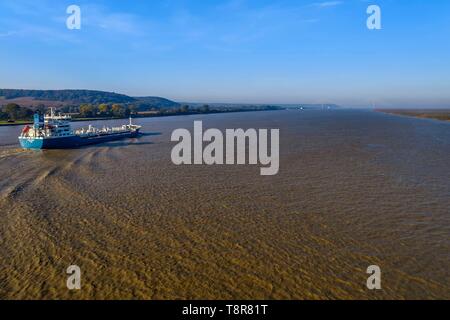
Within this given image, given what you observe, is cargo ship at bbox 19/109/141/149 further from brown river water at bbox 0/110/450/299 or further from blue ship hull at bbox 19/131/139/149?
brown river water at bbox 0/110/450/299

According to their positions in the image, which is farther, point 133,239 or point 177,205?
point 177,205

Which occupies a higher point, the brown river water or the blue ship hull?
the blue ship hull

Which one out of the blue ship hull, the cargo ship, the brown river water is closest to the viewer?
the brown river water

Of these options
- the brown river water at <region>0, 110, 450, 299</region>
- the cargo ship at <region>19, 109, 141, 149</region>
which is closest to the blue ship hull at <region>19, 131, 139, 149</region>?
the cargo ship at <region>19, 109, 141, 149</region>

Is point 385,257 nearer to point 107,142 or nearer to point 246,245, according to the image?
point 246,245

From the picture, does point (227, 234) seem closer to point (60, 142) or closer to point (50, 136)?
point (60, 142)

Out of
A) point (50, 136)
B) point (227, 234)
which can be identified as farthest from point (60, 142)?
point (227, 234)

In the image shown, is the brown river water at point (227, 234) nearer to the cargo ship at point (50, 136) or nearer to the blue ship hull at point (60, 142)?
the blue ship hull at point (60, 142)

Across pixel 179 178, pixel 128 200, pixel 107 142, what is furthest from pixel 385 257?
pixel 107 142
